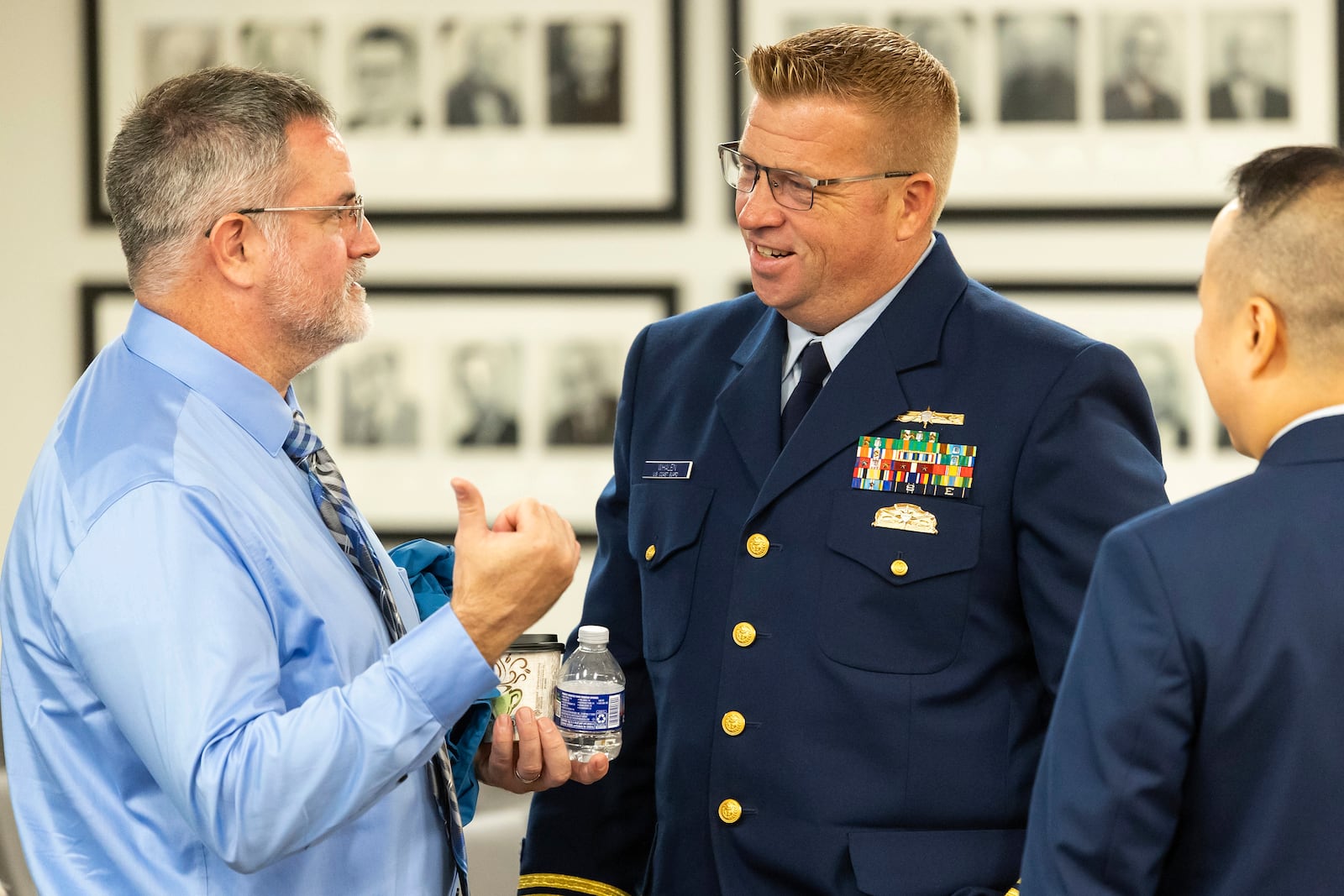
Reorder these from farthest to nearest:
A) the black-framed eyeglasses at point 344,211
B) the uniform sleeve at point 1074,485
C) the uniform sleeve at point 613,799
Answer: the uniform sleeve at point 613,799
the uniform sleeve at point 1074,485
the black-framed eyeglasses at point 344,211

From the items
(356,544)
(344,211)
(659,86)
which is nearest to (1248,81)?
(659,86)

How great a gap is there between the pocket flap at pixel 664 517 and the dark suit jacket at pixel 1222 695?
69 cm

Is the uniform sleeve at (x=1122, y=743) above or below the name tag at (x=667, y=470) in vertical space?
below

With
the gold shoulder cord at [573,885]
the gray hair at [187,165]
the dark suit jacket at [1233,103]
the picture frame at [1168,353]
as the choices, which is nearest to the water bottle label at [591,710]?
the gold shoulder cord at [573,885]

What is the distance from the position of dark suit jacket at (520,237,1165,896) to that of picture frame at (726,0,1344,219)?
949mm

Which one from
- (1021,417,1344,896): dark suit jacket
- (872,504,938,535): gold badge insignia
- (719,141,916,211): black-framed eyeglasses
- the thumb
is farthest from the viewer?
(719,141,916,211): black-framed eyeglasses

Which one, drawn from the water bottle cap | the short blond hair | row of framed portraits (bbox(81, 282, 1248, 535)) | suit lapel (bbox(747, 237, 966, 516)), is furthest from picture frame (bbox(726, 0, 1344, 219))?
the water bottle cap

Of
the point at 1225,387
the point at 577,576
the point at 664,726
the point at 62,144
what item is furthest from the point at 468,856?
the point at 1225,387

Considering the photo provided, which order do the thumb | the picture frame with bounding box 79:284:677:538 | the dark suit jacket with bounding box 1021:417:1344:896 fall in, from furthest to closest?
the picture frame with bounding box 79:284:677:538
the thumb
the dark suit jacket with bounding box 1021:417:1344:896

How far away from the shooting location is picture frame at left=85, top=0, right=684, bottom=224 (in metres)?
2.72

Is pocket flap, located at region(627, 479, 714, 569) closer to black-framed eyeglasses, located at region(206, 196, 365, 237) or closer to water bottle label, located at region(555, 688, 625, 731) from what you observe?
water bottle label, located at region(555, 688, 625, 731)

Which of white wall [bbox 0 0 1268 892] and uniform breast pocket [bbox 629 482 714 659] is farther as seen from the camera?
white wall [bbox 0 0 1268 892]

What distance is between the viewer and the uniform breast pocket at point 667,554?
1781 mm

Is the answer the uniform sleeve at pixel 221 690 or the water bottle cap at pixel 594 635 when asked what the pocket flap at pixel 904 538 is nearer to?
the water bottle cap at pixel 594 635
